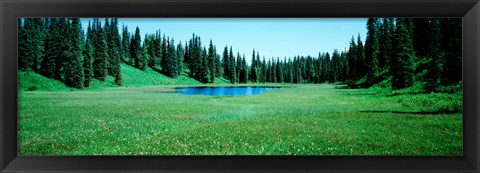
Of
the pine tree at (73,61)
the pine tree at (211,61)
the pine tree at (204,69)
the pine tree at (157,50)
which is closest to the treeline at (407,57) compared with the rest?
the pine tree at (211,61)

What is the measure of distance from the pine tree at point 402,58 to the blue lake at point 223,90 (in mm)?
3898

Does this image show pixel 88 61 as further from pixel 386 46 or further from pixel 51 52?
pixel 386 46

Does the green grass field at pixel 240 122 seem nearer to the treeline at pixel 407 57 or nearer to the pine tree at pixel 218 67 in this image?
the treeline at pixel 407 57

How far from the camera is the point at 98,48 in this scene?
11.2 m

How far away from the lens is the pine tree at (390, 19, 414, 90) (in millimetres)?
11805

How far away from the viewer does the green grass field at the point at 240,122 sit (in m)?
7.28

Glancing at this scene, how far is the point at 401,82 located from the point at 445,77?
1.23m

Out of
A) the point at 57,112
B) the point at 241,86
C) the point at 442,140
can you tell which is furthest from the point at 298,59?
the point at 57,112

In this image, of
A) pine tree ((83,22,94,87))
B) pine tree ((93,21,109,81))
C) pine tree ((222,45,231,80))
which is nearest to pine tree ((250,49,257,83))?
pine tree ((222,45,231,80))

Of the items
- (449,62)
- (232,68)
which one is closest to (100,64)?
(232,68)

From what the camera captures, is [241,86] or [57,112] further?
[241,86]
